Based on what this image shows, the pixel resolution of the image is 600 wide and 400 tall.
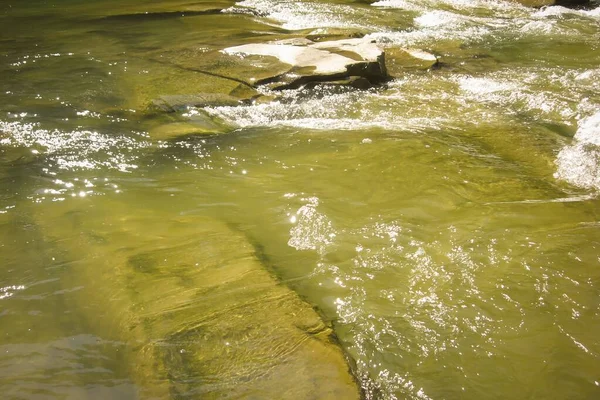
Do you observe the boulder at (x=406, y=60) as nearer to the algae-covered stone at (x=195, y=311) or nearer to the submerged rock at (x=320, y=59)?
the submerged rock at (x=320, y=59)

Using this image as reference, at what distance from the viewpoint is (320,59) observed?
242 inches

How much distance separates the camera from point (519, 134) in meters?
4.73

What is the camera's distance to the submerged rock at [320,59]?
18.9ft

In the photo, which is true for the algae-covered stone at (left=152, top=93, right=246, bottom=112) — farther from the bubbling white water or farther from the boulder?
the bubbling white water

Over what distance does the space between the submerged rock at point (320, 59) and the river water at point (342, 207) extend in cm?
23

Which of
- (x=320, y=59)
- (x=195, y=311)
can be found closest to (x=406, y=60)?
(x=320, y=59)

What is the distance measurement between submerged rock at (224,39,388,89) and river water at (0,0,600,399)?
9.0 inches

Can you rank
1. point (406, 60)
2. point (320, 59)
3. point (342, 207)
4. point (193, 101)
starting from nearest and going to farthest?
point (342, 207), point (193, 101), point (320, 59), point (406, 60)

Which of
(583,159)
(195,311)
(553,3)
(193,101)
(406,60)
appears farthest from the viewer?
(553,3)

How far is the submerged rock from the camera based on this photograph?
18.9 ft

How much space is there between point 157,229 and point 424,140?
2.62m

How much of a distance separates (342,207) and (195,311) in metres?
1.40

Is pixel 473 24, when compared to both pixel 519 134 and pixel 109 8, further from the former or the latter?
pixel 109 8

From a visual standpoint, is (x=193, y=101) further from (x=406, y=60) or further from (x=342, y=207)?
(x=406, y=60)
